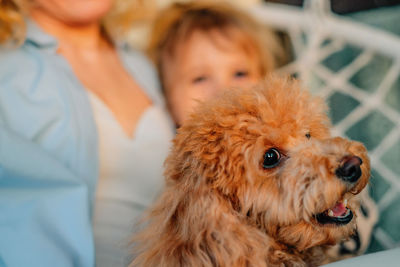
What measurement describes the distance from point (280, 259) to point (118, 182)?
694 mm

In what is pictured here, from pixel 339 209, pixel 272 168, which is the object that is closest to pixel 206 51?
pixel 272 168

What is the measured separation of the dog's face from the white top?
43 centimetres

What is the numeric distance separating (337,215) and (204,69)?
1.00 m

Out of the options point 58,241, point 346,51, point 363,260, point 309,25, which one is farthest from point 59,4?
point 363,260

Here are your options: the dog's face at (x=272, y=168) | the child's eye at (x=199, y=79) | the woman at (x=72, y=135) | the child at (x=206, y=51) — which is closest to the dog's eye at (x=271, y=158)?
the dog's face at (x=272, y=168)

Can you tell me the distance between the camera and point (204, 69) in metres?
1.87

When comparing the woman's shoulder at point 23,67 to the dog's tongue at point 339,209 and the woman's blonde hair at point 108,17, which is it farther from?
the dog's tongue at point 339,209

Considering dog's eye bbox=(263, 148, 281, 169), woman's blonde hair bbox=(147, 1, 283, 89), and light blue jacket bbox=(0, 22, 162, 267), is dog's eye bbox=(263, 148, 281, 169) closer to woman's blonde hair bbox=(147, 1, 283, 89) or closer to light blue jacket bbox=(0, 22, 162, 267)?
light blue jacket bbox=(0, 22, 162, 267)

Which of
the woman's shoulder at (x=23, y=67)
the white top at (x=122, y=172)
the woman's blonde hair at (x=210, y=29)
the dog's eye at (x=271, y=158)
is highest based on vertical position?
the woman's shoulder at (x=23, y=67)

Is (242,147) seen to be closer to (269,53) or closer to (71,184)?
(71,184)

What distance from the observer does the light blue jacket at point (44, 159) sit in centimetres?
107

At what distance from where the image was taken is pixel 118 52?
1936 millimetres

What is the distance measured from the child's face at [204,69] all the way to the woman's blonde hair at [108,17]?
329mm

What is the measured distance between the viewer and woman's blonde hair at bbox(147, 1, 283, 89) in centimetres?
199
